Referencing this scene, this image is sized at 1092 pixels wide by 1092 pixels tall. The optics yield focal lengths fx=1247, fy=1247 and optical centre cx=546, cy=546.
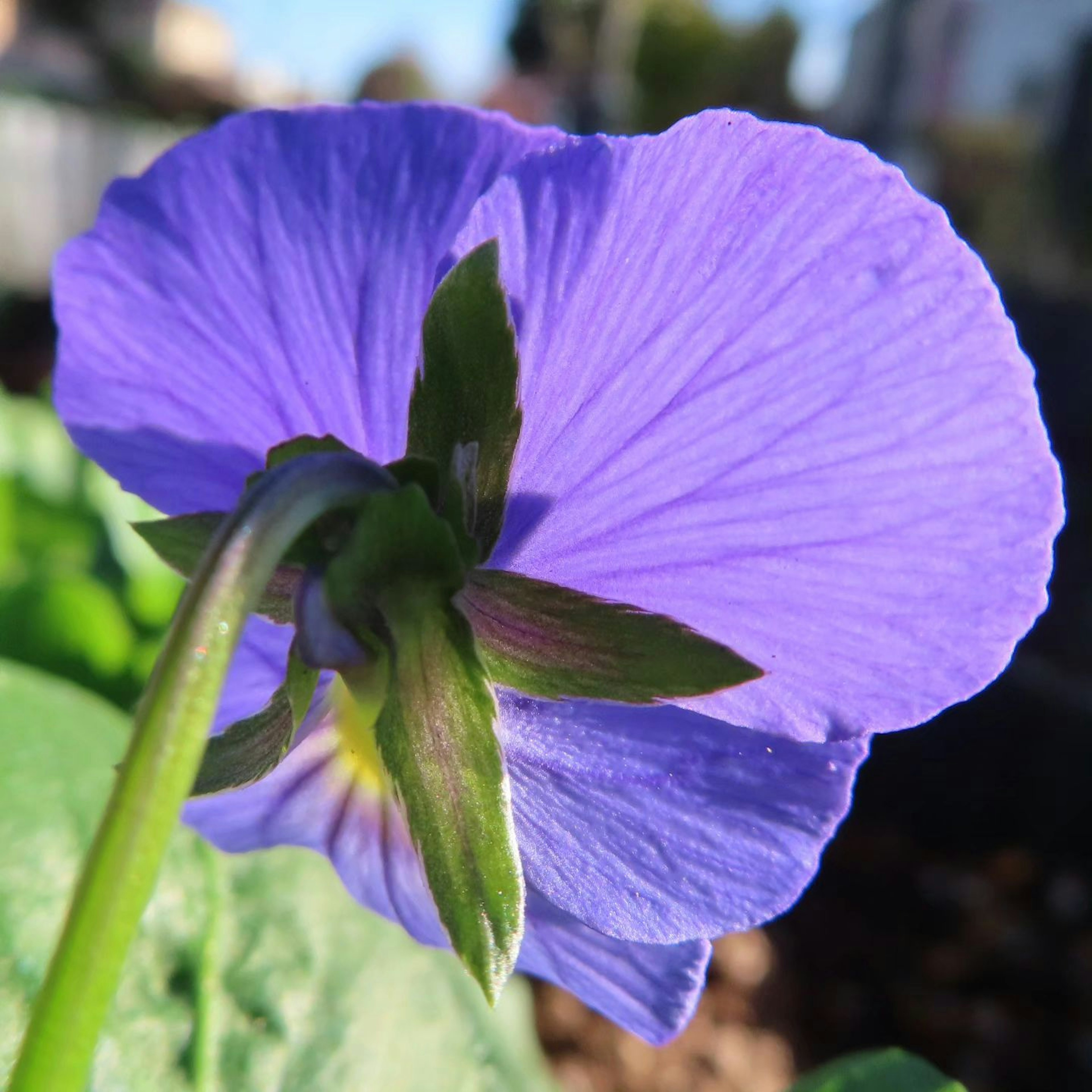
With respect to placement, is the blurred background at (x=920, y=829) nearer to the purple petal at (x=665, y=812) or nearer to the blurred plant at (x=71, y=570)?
the blurred plant at (x=71, y=570)

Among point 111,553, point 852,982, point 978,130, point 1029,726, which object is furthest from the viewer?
point 978,130

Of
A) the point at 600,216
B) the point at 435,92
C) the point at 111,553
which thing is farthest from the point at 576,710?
the point at 435,92

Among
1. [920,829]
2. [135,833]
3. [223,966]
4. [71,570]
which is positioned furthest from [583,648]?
[920,829]

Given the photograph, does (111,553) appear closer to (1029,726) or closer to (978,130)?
(1029,726)

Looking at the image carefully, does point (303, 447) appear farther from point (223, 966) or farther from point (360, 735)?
point (223, 966)

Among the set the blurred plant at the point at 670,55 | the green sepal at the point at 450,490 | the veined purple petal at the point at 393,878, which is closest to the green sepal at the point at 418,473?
the green sepal at the point at 450,490
